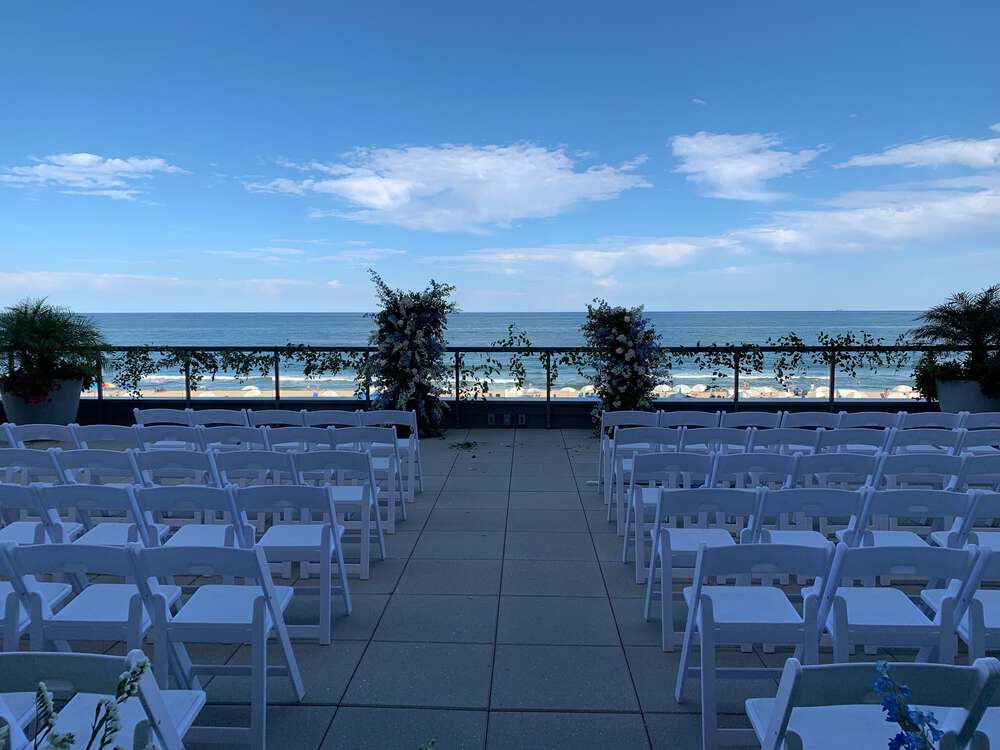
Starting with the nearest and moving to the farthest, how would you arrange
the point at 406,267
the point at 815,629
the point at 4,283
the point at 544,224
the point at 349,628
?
the point at 815,629 < the point at 349,628 < the point at 4,283 < the point at 544,224 < the point at 406,267

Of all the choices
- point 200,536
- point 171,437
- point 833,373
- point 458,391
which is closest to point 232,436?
point 171,437

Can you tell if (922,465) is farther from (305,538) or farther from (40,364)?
(40,364)

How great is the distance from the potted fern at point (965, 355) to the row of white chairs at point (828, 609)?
Answer: 7941 millimetres

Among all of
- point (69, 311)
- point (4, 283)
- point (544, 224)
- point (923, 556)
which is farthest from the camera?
point (544, 224)

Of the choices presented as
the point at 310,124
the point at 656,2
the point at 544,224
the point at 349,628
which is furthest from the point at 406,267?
the point at 349,628

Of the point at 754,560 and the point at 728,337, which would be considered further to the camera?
the point at 728,337

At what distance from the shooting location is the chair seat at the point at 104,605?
9.22 ft

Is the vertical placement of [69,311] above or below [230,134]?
below

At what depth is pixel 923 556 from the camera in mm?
2402

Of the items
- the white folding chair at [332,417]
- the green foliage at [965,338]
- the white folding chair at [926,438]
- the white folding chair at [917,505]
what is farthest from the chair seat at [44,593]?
the green foliage at [965,338]

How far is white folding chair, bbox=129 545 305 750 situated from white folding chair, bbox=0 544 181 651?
0.22 feet

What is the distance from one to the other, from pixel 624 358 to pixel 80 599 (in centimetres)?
761

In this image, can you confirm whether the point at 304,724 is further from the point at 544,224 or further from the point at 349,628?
the point at 544,224

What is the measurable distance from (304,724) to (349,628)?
0.93 metres
